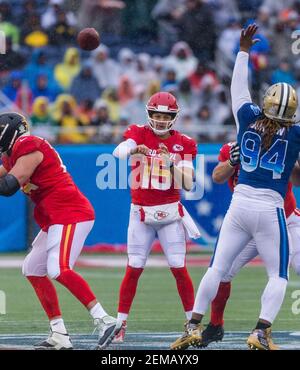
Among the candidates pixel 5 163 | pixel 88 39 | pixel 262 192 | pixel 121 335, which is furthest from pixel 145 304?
pixel 262 192

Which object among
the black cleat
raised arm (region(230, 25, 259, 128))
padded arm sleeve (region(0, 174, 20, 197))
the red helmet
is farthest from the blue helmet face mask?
the black cleat

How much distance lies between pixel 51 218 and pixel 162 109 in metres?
1.24

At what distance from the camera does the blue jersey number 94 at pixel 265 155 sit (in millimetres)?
7367

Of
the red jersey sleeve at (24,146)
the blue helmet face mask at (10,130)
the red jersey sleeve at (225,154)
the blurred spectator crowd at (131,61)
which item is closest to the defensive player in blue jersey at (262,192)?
the red jersey sleeve at (225,154)

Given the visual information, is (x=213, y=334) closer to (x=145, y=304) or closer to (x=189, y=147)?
(x=189, y=147)

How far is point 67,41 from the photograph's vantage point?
17.0 m

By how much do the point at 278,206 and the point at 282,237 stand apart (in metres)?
0.21

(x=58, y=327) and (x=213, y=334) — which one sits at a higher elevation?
(x=58, y=327)

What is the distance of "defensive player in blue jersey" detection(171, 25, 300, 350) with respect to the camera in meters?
7.34

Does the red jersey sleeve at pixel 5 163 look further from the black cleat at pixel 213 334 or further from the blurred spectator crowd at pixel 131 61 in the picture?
the blurred spectator crowd at pixel 131 61

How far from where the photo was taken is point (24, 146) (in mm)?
7602
